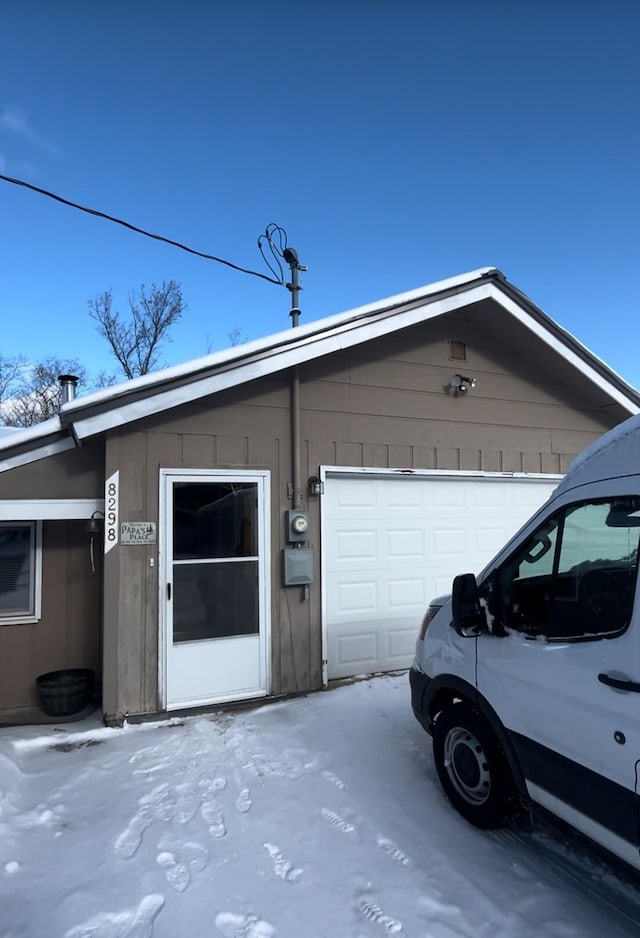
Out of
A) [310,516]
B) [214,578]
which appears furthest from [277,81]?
[214,578]

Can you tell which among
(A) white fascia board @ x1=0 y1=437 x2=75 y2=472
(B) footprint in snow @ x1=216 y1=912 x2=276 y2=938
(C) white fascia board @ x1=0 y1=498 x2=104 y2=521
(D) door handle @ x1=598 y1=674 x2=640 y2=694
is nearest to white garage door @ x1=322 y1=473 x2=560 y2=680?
(C) white fascia board @ x1=0 y1=498 x2=104 y2=521

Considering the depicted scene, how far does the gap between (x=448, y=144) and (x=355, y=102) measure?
1622mm

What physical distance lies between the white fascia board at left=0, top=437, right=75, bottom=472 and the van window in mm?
4183

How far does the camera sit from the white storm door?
5.29 m

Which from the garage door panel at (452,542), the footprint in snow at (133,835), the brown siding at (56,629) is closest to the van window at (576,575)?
the footprint in snow at (133,835)

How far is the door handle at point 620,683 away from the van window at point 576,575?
176 millimetres

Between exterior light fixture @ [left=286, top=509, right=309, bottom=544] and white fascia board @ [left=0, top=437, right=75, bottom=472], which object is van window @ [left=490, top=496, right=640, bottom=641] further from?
white fascia board @ [left=0, top=437, right=75, bottom=472]

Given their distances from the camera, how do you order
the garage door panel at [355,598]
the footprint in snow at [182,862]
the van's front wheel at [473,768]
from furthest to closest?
1. the garage door panel at [355,598]
2. the van's front wheel at [473,768]
3. the footprint in snow at [182,862]

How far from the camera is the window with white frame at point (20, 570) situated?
5.56 m

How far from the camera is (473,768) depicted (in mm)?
3211

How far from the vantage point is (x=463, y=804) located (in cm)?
328

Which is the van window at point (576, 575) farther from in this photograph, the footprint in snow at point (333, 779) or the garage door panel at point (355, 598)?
the garage door panel at point (355, 598)

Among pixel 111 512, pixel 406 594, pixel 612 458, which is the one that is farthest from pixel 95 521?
pixel 612 458

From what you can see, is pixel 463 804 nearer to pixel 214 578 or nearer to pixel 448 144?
pixel 214 578
